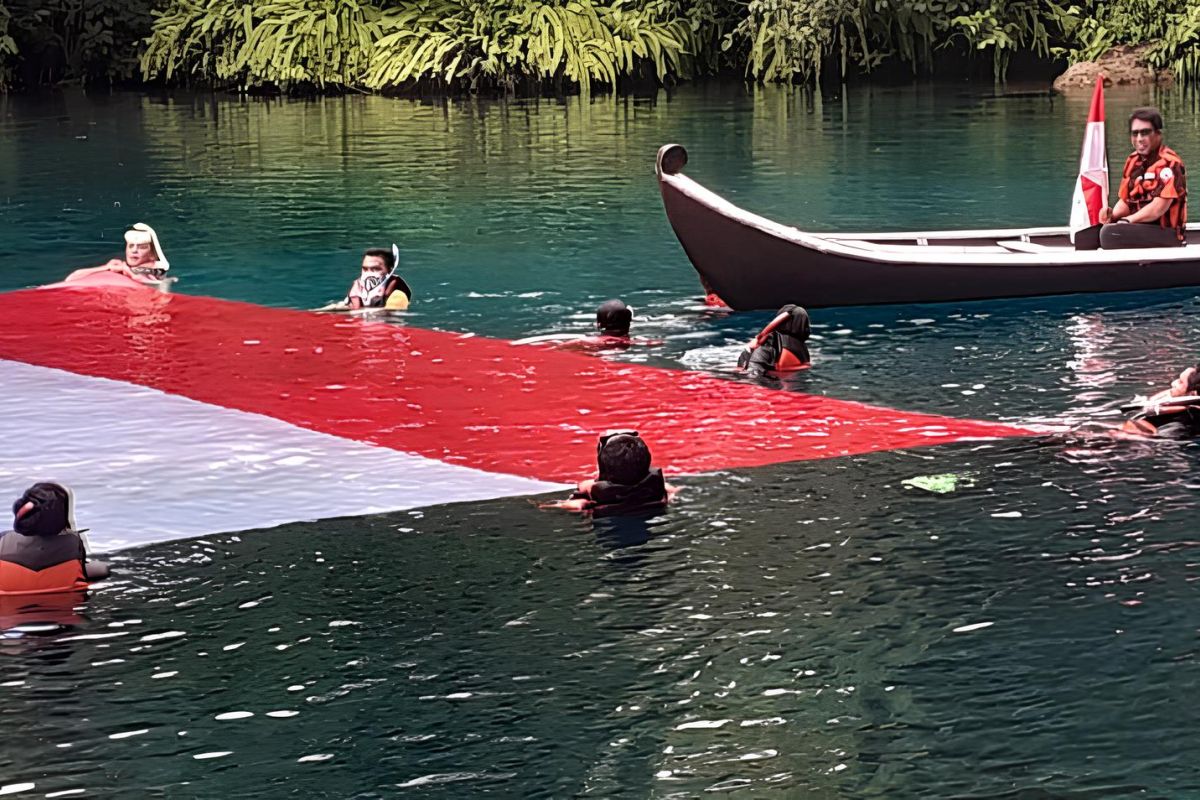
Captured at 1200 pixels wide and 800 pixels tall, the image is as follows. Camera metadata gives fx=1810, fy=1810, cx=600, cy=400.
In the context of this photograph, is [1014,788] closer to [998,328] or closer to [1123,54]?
[998,328]

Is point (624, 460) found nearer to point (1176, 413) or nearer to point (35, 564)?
point (35, 564)

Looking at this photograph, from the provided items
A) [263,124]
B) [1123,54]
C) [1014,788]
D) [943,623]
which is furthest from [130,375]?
[1123,54]

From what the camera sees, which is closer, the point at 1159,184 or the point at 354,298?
the point at 1159,184

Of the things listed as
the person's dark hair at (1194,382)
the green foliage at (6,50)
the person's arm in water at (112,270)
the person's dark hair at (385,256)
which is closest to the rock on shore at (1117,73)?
the green foliage at (6,50)

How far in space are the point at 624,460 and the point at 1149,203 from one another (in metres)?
7.27

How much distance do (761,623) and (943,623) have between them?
0.74m

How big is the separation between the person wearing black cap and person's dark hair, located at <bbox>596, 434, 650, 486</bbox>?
2.50 metres

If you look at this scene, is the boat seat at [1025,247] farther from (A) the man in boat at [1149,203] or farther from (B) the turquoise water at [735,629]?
(B) the turquoise water at [735,629]

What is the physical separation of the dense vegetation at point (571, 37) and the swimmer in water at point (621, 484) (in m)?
29.1

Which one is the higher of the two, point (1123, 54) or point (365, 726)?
point (1123, 54)

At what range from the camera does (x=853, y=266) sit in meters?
13.8

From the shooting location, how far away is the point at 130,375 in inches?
492

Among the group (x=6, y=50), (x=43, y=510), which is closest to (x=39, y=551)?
(x=43, y=510)

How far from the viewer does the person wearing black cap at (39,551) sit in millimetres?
7742
